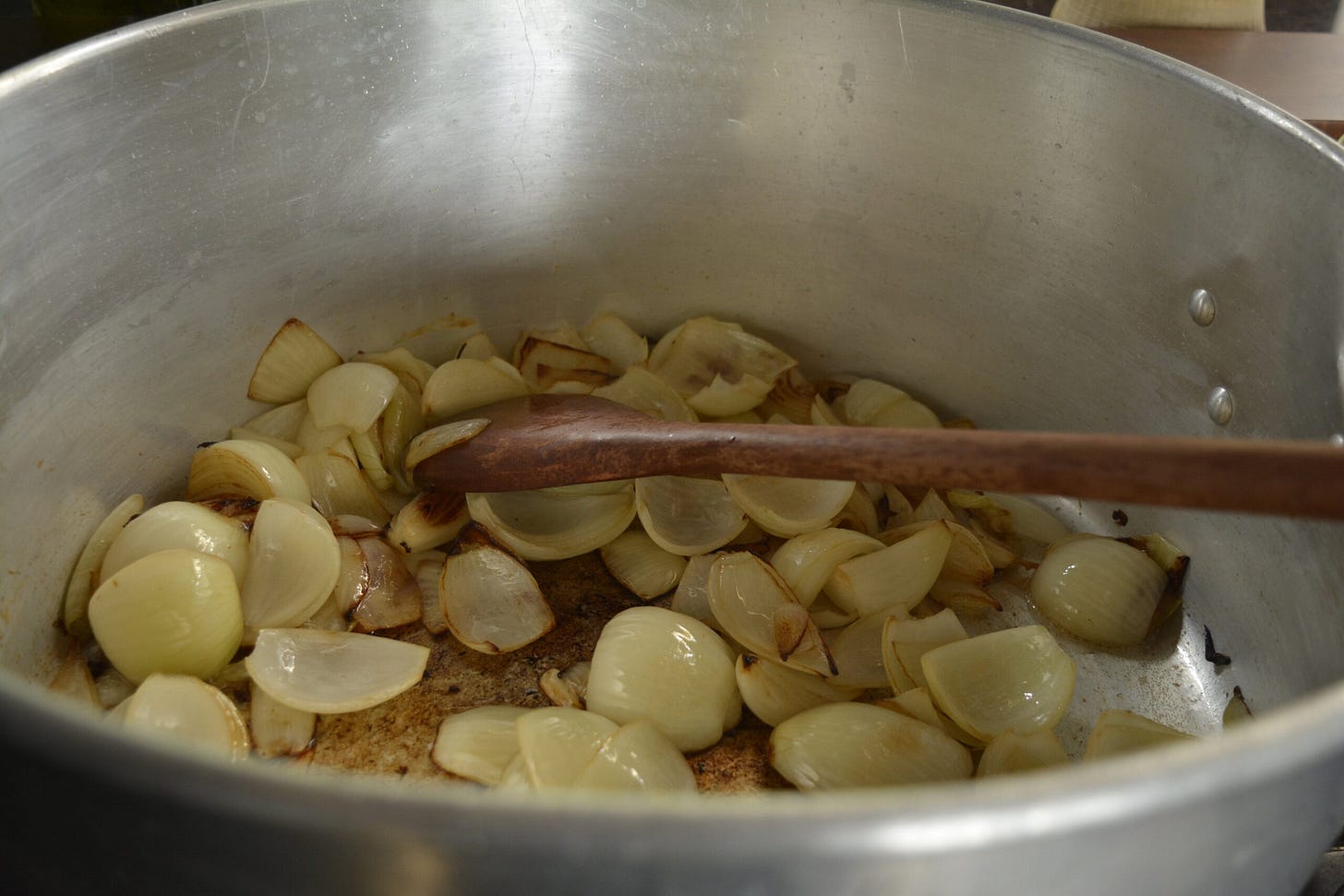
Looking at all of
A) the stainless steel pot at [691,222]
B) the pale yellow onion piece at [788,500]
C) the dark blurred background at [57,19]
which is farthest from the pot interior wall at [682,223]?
the dark blurred background at [57,19]

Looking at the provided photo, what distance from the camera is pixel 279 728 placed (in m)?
0.66

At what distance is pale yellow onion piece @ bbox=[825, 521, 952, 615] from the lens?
752 mm

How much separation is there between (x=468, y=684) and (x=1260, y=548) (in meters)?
0.56

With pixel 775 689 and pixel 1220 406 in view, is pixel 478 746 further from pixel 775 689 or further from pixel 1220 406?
pixel 1220 406

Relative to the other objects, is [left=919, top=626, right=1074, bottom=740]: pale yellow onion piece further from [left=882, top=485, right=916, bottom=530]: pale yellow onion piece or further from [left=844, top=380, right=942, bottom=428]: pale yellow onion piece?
[left=844, top=380, right=942, bottom=428]: pale yellow onion piece

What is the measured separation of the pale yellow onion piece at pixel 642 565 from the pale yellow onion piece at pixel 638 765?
6.2 inches

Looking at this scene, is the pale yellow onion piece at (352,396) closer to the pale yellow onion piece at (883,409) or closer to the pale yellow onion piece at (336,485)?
the pale yellow onion piece at (336,485)

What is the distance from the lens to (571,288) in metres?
0.98

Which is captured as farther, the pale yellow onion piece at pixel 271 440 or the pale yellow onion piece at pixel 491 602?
the pale yellow onion piece at pixel 271 440

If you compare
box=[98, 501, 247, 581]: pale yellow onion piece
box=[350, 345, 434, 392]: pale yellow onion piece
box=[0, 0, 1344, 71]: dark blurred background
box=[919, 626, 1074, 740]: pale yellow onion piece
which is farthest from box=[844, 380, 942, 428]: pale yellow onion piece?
box=[0, 0, 1344, 71]: dark blurred background

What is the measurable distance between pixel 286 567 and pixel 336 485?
11 centimetres

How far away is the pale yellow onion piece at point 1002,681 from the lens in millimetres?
671

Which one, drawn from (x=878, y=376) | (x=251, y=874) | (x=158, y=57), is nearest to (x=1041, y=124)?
(x=878, y=376)

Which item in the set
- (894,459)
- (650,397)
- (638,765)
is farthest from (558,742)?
(650,397)
